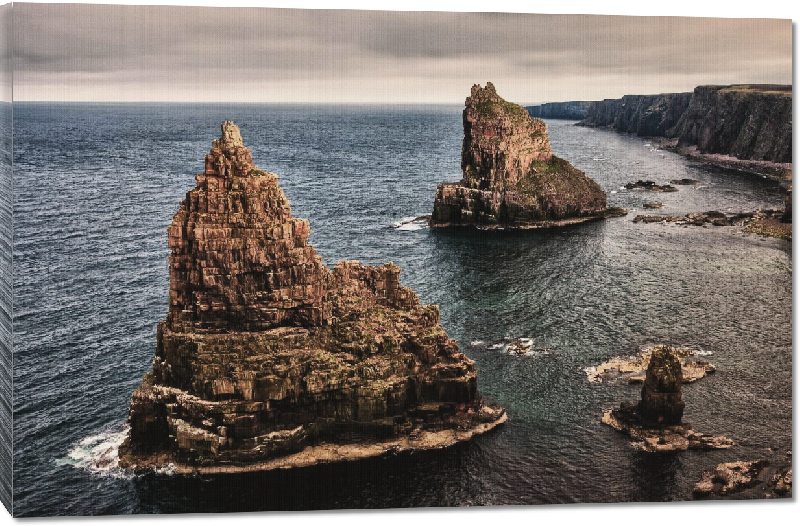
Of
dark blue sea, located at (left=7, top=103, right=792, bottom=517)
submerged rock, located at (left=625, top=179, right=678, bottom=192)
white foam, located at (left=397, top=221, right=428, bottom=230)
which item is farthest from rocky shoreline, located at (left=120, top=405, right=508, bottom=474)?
submerged rock, located at (left=625, top=179, right=678, bottom=192)

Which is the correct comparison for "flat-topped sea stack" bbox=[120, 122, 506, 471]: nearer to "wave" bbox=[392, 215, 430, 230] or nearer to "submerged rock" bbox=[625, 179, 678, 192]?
"wave" bbox=[392, 215, 430, 230]

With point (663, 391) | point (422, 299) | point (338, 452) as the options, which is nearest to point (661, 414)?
point (663, 391)

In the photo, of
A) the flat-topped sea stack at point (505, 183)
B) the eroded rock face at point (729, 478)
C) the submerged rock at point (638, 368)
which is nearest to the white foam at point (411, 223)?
the flat-topped sea stack at point (505, 183)

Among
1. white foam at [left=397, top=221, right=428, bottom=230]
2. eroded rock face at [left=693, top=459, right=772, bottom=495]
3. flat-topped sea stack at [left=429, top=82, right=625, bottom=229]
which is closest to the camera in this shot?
eroded rock face at [left=693, top=459, right=772, bottom=495]

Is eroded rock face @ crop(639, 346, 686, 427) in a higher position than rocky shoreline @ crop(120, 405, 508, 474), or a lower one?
higher

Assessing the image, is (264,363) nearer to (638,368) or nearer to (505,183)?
(638,368)

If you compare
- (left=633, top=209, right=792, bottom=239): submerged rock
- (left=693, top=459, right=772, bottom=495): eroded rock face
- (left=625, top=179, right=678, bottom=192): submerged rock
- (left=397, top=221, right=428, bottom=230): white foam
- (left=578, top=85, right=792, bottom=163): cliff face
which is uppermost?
(left=578, top=85, right=792, bottom=163): cliff face
